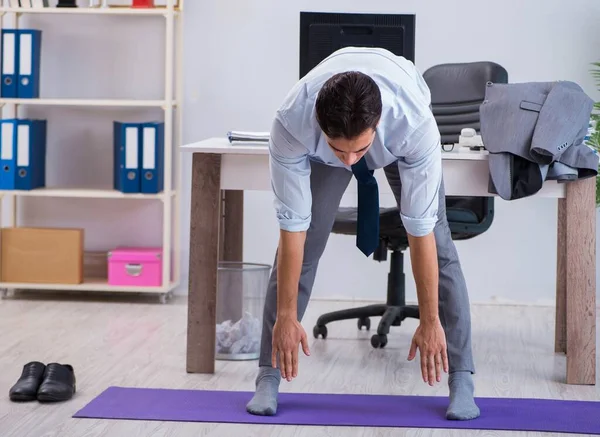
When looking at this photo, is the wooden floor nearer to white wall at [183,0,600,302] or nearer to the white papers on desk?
white wall at [183,0,600,302]

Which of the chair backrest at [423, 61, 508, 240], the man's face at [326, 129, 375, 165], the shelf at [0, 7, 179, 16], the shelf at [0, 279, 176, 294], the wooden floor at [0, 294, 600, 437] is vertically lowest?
the wooden floor at [0, 294, 600, 437]

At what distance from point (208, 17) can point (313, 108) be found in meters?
2.41

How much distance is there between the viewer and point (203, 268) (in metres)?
3.06

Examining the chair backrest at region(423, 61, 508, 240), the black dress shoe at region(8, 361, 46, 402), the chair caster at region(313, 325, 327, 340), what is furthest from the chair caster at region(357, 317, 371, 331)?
the black dress shoe at region(8, 361, 46, 402)

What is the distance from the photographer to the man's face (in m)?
1.95

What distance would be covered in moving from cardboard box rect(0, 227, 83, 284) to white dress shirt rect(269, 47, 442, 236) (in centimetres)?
221

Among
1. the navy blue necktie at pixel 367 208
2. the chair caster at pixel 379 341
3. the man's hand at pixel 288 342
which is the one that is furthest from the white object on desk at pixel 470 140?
the man's hand at pixel 288 342

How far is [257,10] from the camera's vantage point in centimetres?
438

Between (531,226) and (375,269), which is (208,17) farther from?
(531,226)

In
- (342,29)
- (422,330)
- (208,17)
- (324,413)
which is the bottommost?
(324,413)

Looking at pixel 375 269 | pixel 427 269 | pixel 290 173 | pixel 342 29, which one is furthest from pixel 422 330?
pixel 375 269

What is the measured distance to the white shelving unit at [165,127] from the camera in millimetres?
4188

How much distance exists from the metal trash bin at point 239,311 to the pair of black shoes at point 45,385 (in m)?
0.63

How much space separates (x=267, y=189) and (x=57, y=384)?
2.71 ft
